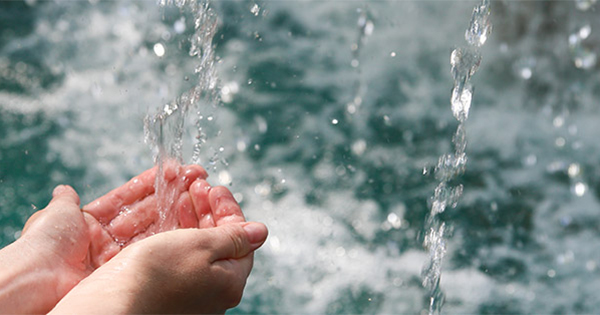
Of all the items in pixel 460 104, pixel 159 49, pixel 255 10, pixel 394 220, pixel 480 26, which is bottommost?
pixel 394 220

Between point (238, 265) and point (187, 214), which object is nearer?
point (238, 265)

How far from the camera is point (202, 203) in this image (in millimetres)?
1172

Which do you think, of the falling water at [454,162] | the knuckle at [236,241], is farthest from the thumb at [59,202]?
the falling water at [454,162]

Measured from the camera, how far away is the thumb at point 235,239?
956mm

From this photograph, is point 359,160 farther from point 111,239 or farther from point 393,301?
point 111,239

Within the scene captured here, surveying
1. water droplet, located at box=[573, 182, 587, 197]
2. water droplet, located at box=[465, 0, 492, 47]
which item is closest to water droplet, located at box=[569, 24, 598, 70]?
water droplet, located at box=[465, 0, 492, 47]

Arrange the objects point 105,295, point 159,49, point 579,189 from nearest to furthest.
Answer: point 105,295 → point 579,189 → point 159,49

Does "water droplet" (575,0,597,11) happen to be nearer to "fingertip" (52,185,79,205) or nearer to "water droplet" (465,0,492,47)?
"water droplet" (465,0,492,47)

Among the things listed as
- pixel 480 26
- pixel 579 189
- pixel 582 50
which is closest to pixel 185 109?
pixel 579 189

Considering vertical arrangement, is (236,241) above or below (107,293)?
above

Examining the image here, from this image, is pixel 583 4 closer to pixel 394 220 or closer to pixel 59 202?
pixel 394 220

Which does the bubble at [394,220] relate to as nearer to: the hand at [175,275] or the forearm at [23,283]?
the hand at [175,275]

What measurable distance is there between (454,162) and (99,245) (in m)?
2.03

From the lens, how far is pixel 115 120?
2480 millimetres
